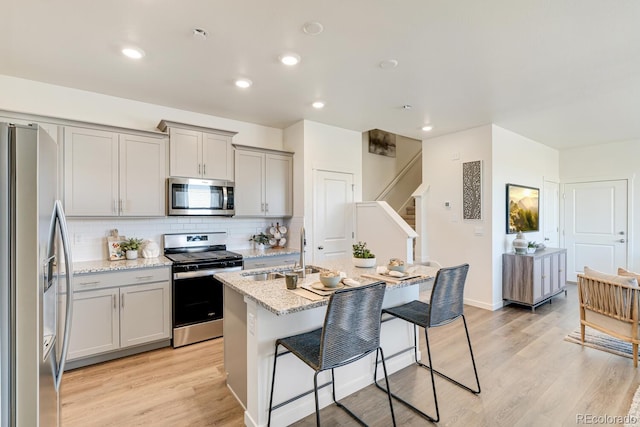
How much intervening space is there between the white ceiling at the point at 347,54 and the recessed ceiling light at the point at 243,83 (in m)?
0.10

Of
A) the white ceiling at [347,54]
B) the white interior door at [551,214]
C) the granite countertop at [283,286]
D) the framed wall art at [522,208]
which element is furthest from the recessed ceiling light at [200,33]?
the white interior door at [551,214]

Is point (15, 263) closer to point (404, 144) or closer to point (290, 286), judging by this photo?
point (290, 286)

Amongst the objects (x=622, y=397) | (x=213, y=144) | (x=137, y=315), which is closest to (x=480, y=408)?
(x=622, y=397)

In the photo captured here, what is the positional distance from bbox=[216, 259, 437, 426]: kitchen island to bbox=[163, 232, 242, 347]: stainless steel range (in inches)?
41.9

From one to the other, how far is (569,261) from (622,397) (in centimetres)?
490

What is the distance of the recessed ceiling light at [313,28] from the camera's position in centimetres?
221

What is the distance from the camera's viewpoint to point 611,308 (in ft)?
10.00

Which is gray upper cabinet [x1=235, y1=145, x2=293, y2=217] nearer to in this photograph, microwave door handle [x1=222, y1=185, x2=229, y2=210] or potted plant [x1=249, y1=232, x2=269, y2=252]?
microwave door handle [x1=222, y1=185, x2=229, y2=210]

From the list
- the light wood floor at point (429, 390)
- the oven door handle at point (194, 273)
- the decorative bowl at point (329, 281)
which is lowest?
the light wood floor at point (429, 390)

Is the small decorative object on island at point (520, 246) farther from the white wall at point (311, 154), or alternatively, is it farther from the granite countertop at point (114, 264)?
the granite countertop at point (114, 264)

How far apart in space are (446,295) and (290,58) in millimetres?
2284

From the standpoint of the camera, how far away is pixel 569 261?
643cm

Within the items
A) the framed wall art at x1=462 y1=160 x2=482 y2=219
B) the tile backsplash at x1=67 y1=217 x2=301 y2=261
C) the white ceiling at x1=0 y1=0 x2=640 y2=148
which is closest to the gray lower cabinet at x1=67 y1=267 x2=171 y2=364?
the tile backsplash at x1=67 y1=217 x2=301 y2=261

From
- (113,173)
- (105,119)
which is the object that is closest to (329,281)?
(113,173)
